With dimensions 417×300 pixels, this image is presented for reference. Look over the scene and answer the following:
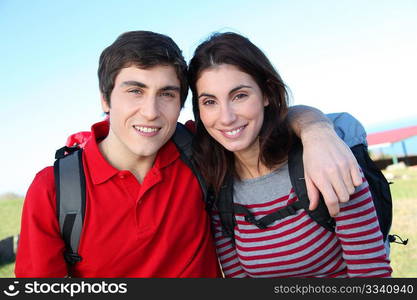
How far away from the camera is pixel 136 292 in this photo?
2.55 metres

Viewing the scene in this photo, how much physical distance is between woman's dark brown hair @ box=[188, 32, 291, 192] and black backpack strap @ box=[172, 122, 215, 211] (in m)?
0.05

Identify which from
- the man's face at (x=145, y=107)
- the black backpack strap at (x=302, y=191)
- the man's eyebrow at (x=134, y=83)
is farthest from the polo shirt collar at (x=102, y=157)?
the black backpack strap at (x=302, y=191)

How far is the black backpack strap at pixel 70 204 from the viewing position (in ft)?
8.23

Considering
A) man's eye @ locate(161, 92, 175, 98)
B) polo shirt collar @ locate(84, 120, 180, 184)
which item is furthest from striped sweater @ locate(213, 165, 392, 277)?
man's eye @ locate(161, 92, 175, 98)

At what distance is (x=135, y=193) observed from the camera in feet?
8.98

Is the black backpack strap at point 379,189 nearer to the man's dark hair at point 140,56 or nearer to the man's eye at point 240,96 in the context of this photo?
the man's eye at point 240,96

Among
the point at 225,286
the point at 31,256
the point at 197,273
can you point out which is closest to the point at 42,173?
the point at 31,256

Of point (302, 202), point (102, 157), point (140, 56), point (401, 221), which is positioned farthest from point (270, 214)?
point (401, 221)

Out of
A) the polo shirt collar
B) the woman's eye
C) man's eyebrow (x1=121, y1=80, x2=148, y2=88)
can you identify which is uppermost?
man's eyebrow (x1=121, y1=80, x2=148, y2=88)

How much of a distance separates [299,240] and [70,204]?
5.04 feet

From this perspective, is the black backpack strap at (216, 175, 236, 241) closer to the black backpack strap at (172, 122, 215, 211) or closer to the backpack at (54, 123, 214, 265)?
the black backpack strap at (172, 122, 215, 211)

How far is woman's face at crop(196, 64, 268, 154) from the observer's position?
2695mm

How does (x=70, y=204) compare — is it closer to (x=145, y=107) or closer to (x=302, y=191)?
(x=145, y=107)

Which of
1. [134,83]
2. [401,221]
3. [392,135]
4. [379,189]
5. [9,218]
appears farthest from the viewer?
[392,135]
